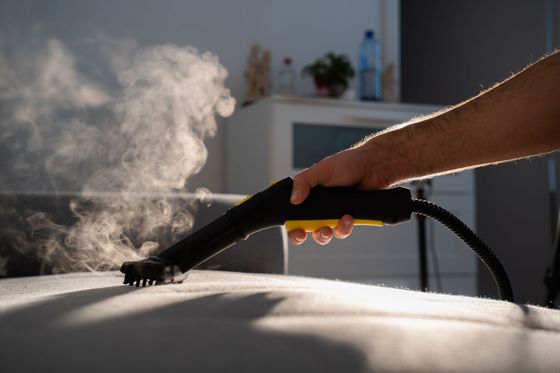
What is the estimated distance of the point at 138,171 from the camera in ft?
5.41

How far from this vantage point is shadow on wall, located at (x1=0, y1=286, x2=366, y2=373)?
42cm

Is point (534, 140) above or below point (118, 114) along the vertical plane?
below

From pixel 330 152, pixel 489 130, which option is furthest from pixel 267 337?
pixel 330 152

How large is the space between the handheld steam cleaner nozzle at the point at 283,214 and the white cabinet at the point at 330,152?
5.91ft

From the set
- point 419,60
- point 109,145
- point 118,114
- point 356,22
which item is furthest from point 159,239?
point 419,60

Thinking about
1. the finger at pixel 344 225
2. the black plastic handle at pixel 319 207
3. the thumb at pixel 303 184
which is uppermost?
the thumb at pixel 303 184

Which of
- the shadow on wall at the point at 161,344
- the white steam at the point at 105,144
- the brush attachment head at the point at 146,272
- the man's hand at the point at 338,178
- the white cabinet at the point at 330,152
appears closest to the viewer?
the shadow on wall at the point at 161,344

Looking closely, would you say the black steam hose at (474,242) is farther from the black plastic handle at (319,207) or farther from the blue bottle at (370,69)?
the blue bottle at (370,69)

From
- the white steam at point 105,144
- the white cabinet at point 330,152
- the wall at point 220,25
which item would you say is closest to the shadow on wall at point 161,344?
the white steam at point 105,144

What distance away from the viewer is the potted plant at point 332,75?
303cm

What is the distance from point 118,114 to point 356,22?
145 centimetres

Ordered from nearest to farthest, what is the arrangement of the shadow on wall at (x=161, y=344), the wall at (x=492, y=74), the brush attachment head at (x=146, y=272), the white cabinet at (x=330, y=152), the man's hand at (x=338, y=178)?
1. the shadow on wall at (x=161, y=344)
2. the brush attachment head at (x=146, y=272)
3. the man's hand at (x=338, y=178)
4. the white cabinet at (x=330, y=152)
5. the wall at (x=492, y=74)

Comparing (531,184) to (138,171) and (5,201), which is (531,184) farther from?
(5,201)

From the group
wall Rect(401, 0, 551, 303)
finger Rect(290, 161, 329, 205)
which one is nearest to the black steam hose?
finger Rect(290, 161, 329, 205)
